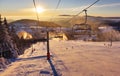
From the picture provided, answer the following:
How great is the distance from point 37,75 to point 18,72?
2664 millimetres

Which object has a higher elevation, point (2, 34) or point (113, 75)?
point (2, 34)

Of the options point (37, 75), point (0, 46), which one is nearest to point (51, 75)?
point (37, 75)

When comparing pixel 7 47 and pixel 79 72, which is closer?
pixel 79 72

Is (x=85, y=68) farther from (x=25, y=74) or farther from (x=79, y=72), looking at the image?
(x=25, y=74)

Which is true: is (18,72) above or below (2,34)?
below

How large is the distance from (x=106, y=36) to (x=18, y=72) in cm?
11824

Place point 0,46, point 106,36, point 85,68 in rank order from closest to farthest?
point 85,68, point 0,46, point 106,36

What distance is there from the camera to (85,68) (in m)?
27.8

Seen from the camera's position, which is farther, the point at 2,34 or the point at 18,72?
the point at 2,34

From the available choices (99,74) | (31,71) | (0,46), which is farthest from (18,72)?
(0,46)

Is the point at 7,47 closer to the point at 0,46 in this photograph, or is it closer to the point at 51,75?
the point at 0,46

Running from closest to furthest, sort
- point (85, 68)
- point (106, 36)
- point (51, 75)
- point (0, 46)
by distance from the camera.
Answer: point (51, 75) < point (85, 68) < point (0, 46) < point (106, 36)

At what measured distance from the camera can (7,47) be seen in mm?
57344

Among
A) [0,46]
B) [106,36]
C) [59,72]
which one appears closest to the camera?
[59,72]
